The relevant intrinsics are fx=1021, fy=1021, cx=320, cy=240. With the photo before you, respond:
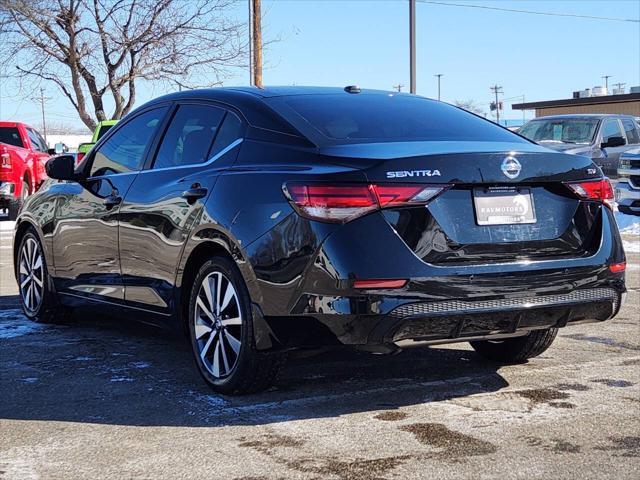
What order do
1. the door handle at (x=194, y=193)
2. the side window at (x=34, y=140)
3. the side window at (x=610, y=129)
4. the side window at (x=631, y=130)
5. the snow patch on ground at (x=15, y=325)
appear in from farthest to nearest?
the side window at (x=34, y=140), the side window at (x=631, y=130), the side window at (x=610, y=129), the snow patch on ground at (x=15, y=325), the door handle at (x=194, y=193)

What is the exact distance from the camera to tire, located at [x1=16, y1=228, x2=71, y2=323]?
23.8ft

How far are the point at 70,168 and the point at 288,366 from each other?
7.06ft

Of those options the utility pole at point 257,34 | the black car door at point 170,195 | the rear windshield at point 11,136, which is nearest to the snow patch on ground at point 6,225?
the rear windshield at point 11,136

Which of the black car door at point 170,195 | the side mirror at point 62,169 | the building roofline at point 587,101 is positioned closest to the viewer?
the black car door at point 170,195

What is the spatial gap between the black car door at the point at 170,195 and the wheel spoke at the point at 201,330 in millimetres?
314

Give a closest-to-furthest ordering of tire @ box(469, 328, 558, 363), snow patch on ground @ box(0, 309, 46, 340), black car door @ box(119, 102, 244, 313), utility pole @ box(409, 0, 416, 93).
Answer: black car door @ box(119, 102, 244, 313)
tire @ box(469, 328, 558, 363)
snow patch on ground @ box(0, 309, 46, 340)
utility pole @ box(409, 0, 416, 93)

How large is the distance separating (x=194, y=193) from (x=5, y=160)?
1468 cm

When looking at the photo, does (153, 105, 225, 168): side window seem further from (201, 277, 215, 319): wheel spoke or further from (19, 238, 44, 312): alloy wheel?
(19, 238, 44, 312): alloy wheel

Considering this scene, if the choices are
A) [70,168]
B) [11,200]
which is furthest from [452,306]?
[11,200]

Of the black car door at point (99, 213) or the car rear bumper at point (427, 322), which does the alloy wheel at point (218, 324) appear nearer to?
the car rear bumper at point (427, 322)

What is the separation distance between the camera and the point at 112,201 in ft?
20.3

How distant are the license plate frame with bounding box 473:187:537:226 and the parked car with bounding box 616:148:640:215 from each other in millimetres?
12653

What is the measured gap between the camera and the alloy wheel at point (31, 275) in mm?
7359

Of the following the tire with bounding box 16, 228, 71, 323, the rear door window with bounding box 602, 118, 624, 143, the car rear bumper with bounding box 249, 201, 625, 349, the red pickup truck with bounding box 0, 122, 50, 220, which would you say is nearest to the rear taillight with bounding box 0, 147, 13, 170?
the red pickup truck with bounding box 0, 122, 50, 220
